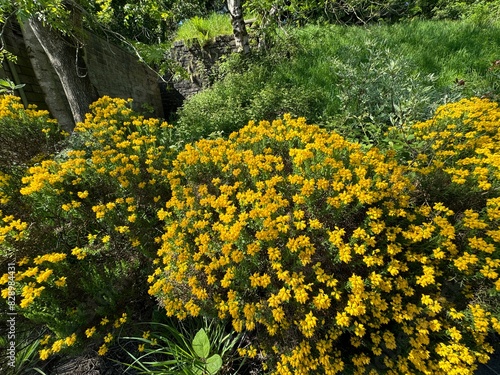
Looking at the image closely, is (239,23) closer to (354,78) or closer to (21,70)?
(354,78)

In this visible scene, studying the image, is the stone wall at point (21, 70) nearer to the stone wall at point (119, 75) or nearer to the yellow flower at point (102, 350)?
→ the stone wall at point (119, 75)

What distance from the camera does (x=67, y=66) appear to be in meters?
3.41

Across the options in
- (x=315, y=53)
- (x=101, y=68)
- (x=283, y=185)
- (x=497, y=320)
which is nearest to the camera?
(x=497, y=320)

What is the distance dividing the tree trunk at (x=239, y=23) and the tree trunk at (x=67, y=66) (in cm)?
409

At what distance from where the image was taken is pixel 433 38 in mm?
6184

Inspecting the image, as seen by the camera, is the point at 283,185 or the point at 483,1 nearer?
the point at 283,185

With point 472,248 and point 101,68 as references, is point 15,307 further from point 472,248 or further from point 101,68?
point 101,68

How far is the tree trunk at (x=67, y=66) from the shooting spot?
317 cm

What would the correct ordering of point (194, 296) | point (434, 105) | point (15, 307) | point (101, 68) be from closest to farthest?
1. point (15, 307)
2. point (194, 296)
3. point (434, 105)
4. point (101, 68)

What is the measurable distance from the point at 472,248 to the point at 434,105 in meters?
2.81

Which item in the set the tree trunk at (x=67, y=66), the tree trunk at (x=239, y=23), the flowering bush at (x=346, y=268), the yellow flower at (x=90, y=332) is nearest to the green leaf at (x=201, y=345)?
the flowering bush at (x=346, y=268)

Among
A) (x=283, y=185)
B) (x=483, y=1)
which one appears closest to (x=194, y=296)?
(x=283, y=185)

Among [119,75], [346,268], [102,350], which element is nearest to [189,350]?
[102,350]

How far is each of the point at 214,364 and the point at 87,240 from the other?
5.19ft
